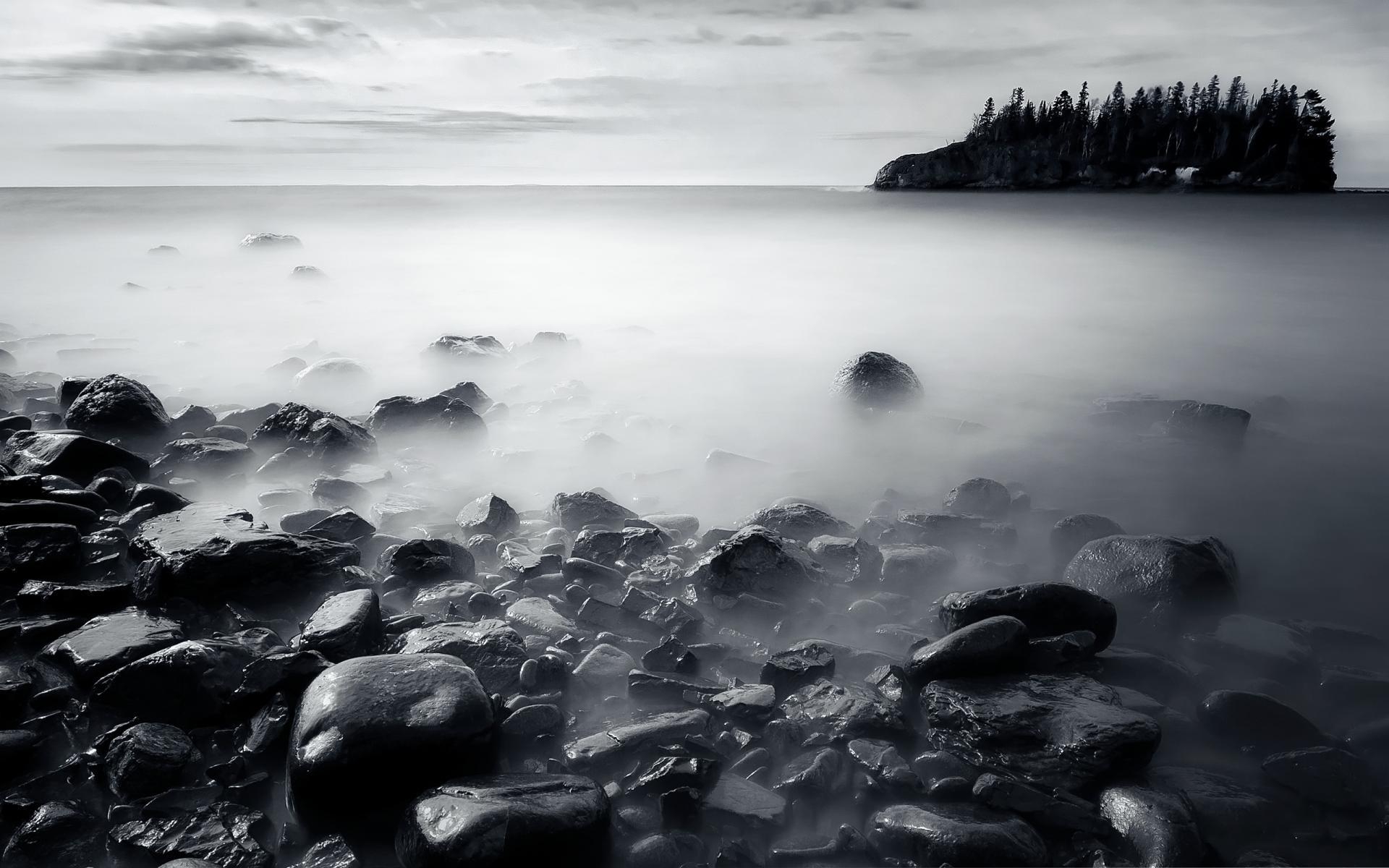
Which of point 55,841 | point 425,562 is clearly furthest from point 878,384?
point 55,841

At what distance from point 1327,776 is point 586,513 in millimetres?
3738

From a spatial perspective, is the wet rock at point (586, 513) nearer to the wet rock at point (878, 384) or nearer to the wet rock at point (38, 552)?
the wet rock at point (38, 552)

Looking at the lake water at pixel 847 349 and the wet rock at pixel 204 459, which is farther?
the lake water at pixel 847 349

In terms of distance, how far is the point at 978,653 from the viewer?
320cm

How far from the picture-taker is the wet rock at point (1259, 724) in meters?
3.12

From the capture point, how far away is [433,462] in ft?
20.3

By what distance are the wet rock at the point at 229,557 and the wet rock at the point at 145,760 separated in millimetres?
988

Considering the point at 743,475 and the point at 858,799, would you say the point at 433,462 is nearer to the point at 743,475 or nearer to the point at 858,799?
the point at 743,475

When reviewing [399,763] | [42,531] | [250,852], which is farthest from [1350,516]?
[42,531]

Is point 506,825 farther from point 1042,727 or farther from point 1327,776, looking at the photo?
point 1327,776

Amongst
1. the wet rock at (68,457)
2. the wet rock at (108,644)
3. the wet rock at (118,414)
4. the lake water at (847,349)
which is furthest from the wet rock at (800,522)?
the wet rock at (118,414)

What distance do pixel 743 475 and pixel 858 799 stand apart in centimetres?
368

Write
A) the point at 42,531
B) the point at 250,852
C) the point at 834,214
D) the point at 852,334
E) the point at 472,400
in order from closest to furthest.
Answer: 1. the point at 250,852
2. the point at 42,531
3. the point at 472,400
4. the point at 852,334
5. the point at 834,214

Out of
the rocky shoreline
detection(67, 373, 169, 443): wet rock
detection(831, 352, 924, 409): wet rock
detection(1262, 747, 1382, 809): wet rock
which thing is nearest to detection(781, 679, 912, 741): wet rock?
the rocky shoreline
